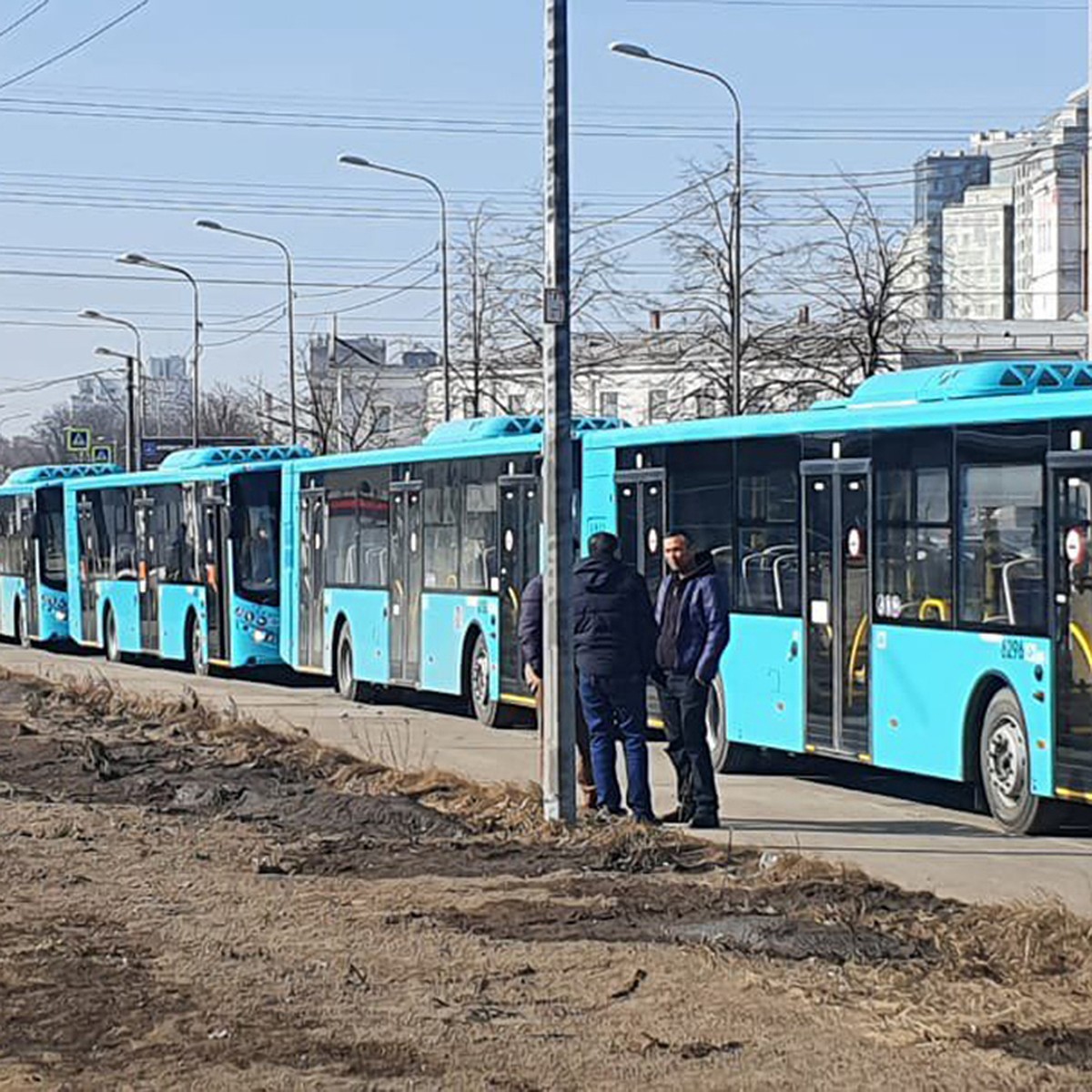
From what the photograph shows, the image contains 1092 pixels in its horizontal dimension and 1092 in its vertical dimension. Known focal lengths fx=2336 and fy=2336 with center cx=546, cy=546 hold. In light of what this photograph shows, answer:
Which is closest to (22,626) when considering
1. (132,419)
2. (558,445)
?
(132,419)

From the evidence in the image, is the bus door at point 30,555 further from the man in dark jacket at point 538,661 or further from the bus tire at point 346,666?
the man in dark jacket at point 538,661

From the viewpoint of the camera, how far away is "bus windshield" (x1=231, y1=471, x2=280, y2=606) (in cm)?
3188

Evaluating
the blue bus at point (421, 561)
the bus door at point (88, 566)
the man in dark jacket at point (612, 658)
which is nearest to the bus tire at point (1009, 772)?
the man in dark jacket at point (612, 658)

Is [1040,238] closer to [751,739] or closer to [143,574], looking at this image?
[143,574]

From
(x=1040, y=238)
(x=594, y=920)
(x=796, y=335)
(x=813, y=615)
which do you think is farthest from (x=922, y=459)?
(x=1040, y=238)

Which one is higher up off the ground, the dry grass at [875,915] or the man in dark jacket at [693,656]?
the man in dark jacket at [693,656]

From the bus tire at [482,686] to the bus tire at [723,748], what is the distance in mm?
5197

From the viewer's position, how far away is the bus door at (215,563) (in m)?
32.7

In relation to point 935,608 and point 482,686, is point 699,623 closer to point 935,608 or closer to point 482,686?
point 935,608

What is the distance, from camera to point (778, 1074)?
7.80 metres

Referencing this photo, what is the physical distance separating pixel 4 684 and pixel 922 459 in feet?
54.2

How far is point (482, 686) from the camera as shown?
2416 centimetres

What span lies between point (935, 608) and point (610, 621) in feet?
8.16

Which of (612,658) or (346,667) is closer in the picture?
(612,658)
